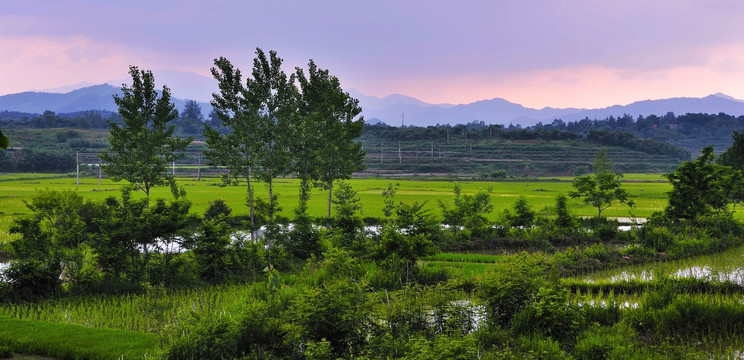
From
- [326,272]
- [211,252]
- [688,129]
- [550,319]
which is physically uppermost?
[688,129]

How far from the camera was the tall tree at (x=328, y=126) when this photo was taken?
26.2 m

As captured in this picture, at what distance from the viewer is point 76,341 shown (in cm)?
882

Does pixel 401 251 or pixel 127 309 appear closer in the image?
pixel 127 309

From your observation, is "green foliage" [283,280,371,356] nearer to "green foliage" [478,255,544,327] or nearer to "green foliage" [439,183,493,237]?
"green foliage" [478,255,544,327]

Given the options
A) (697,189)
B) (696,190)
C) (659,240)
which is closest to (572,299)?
(659,240)

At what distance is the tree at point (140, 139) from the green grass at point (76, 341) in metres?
9.91

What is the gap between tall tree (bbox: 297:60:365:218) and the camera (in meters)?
26.2

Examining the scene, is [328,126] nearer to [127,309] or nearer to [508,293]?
[127,309]

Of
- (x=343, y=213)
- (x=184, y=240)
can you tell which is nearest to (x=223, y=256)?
(x=184, y=240)

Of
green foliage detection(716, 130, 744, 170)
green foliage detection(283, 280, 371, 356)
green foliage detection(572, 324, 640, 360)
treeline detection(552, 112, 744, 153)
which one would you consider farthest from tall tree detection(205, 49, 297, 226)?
treeline detection(552, 112, 744, 153)

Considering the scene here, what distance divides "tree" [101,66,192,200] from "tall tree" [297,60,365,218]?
25.0 ft

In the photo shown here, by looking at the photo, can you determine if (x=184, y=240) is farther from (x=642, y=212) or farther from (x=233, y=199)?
(x=642, y=212)

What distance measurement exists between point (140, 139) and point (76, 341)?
12152 mm

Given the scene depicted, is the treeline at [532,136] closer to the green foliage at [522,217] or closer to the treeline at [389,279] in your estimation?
the treeline at [389,279]
